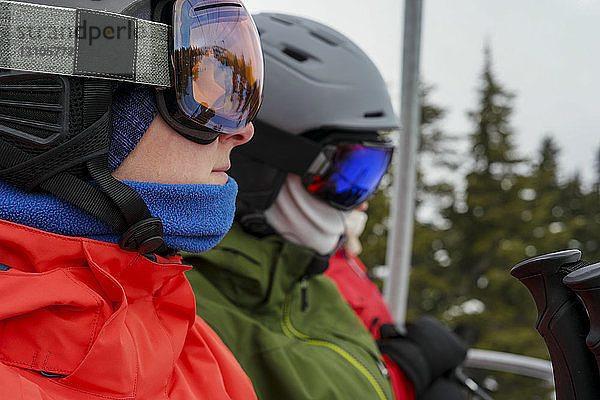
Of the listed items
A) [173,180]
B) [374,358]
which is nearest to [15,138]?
[173,180]

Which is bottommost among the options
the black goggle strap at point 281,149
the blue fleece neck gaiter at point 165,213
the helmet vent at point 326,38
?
the black goggle strap at point 281,149

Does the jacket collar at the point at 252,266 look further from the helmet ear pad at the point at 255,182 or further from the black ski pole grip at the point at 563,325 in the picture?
the black ski pole grip at the point at 563,325

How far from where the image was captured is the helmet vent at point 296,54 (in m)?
1.62

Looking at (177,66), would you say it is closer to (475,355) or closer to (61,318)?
(61,318)

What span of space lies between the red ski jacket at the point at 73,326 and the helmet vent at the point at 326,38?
1.01 m

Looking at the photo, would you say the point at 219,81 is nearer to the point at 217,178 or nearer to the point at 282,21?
the point at 217,178

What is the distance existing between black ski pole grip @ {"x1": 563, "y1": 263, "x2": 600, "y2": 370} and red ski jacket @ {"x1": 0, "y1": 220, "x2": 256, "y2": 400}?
1.76ft

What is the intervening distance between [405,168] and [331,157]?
1.66 m

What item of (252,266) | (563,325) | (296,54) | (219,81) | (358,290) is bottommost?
(358,290)

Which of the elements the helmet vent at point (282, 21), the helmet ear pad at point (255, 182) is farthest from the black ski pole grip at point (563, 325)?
the helmet vent at point (282, 21)

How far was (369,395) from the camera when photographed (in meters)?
1.34

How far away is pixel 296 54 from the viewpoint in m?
1.62

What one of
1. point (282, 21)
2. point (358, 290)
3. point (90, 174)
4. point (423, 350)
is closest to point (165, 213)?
point (90, 174)

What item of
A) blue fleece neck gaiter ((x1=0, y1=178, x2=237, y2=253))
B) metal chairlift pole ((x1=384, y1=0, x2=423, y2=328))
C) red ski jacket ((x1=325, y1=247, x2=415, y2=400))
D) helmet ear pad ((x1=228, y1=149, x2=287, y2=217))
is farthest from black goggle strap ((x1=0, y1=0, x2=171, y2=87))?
metal chairlift pole ((x1=384, y1=0, x2=423, y2=328))
